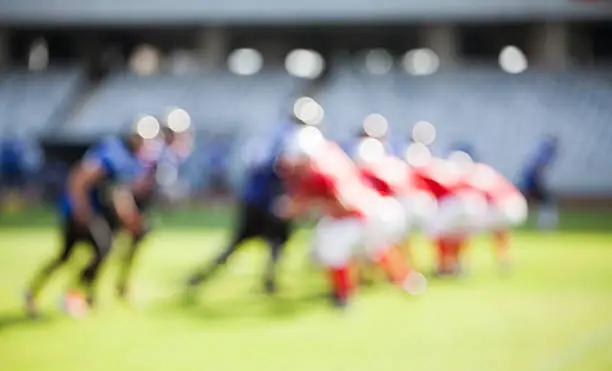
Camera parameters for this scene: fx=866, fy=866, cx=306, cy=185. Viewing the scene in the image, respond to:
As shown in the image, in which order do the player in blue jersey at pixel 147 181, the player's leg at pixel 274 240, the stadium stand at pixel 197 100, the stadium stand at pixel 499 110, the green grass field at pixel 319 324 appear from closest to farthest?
the green grass field at pixel 319 324
the player in blue jersey at pixel 147 181
the player's leg at pixel 274 240
the stadium stand at pixel 499 110
the stadium stand at pixel 197 100

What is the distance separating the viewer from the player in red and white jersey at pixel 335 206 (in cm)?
583

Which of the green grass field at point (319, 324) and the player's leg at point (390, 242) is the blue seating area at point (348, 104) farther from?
the player's leg at point (390, 242)

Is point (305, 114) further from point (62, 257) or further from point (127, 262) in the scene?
point (62, 257)

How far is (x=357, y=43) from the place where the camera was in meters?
22.0

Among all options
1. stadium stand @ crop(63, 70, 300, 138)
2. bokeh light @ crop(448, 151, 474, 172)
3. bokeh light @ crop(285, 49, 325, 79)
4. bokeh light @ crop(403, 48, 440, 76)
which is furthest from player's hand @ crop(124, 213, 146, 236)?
bokeh light @ crop(285, 49, 325, 79)

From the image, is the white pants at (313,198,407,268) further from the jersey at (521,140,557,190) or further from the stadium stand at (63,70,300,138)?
the stadium stand at (63,70,300,138)

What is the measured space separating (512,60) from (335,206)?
1538cm

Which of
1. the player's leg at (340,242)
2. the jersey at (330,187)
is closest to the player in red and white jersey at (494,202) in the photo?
the jersey at (330,187)

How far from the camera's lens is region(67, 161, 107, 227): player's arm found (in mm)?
5457

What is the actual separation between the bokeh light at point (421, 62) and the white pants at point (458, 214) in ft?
41.5

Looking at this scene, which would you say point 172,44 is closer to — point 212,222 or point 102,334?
point 212,222

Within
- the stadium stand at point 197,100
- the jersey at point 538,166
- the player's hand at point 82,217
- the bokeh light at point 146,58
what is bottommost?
the player's hand at point 82,217

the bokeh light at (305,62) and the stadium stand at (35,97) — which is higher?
the bokeh light at (305,62)

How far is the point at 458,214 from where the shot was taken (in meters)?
7.29
